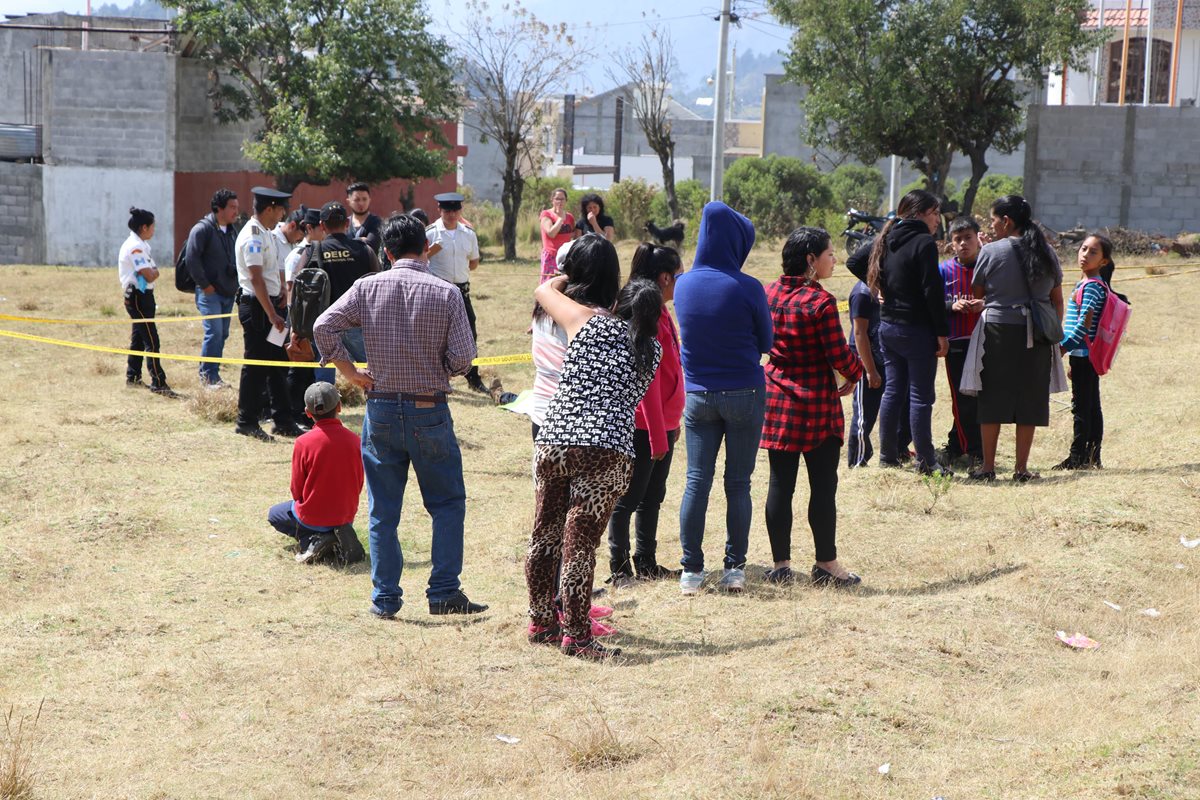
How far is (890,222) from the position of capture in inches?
315

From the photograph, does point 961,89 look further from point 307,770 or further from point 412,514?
point 307,770

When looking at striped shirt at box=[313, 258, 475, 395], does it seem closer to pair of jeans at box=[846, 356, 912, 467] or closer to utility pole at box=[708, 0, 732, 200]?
pair of jeans at box=[846, 356, 912, 467]

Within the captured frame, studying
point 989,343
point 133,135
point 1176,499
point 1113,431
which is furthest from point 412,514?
point 133,135

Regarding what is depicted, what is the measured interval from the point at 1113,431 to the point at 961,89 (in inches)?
697

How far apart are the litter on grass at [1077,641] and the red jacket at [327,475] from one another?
3.55 metres

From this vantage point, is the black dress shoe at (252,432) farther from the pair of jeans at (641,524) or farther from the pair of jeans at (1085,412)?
the pair of jeans at (1085,412)

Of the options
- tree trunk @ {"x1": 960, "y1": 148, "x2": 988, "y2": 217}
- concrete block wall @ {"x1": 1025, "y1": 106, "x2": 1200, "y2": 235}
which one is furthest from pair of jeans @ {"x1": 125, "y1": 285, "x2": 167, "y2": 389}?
concrete block wall @ {"x1": 1025, "y1": 106, "x2": 1200, "y2": 235}

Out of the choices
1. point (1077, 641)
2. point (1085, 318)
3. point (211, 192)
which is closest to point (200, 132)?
point (211, 192)

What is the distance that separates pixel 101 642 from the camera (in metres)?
5.50

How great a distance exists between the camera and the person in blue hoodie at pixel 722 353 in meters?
5.76

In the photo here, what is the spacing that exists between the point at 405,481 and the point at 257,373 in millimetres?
4589

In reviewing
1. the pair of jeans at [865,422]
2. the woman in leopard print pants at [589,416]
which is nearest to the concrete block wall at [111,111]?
the pair of jeans at [865,422]

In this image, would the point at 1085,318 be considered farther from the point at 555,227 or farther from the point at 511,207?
the point at 511,207

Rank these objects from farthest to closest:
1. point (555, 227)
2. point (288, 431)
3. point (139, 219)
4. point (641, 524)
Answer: point (555, 227) < point (139, 219) < point (288, 431) < point (641, 524)
